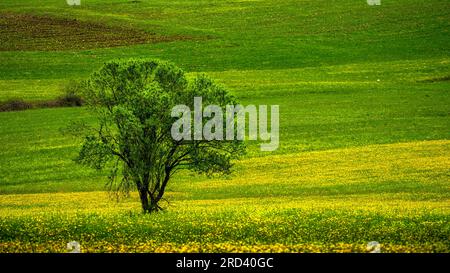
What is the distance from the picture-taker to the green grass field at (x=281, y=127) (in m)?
24.2

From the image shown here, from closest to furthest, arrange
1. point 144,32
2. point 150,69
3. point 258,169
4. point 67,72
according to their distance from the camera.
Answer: point 150,69, point 258,169, point 67,72, point 144,32

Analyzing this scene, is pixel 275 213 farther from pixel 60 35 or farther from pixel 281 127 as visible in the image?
pixel 60 35

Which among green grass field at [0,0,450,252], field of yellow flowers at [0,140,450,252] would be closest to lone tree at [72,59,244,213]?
green grass field at [0,0,450,252]

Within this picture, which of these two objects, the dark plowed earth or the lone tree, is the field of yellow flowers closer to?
the lone tree

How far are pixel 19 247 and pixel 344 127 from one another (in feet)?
112

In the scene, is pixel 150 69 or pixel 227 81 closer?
pixel 150 69

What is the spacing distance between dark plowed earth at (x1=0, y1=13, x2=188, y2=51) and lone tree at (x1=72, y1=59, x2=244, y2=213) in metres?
52.2

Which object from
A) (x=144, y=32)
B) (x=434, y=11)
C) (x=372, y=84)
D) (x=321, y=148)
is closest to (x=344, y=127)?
(x=321, y=148)

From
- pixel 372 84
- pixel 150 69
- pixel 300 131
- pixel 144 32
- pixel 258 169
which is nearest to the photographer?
pixel 150 69

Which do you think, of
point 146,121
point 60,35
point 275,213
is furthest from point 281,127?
point 60,35

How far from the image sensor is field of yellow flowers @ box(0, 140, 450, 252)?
22.7 meters

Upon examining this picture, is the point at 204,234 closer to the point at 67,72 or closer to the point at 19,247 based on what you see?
the point at 19,247

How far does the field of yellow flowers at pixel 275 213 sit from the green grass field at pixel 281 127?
3.1 inches

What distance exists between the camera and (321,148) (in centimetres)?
4812
